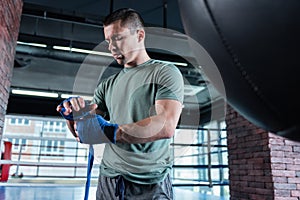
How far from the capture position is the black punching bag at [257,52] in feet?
1.25

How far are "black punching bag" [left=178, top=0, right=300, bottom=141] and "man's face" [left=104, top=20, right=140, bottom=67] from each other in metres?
0.48

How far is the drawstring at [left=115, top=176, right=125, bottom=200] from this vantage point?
0.92 metres

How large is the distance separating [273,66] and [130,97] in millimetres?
619

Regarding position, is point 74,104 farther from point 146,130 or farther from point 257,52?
point 257,52

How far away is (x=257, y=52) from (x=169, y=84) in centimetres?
49

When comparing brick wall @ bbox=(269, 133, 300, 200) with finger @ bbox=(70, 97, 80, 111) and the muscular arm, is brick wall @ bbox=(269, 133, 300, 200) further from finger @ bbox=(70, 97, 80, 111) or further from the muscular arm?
finger @ bbox=(70, 97, 80, 111)

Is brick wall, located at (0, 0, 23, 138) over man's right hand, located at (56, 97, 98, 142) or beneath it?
over

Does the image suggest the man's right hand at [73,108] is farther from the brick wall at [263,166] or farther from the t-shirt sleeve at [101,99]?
the brick wall at [263,166]

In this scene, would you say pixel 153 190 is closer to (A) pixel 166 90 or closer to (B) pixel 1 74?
(A) pixel 166 90

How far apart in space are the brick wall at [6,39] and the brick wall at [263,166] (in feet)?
8.39

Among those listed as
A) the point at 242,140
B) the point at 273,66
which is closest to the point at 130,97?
the point at 273,66

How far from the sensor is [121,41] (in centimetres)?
96

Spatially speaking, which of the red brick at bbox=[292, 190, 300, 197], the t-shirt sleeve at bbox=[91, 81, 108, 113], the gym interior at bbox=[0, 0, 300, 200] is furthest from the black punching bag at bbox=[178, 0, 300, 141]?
the red brick at bbox=[292, 190, 300, 197]

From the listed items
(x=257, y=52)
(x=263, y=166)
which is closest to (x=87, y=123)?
(x=257, y=52)
